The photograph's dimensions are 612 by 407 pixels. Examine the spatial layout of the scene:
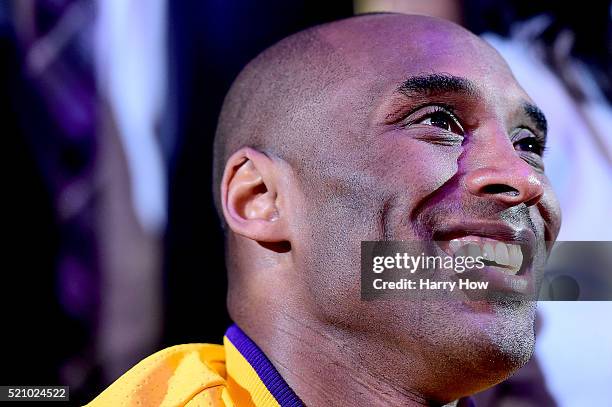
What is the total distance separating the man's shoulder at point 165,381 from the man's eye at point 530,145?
753mm

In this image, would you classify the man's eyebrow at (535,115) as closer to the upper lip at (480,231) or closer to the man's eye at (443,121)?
the man's eye at (443,121)

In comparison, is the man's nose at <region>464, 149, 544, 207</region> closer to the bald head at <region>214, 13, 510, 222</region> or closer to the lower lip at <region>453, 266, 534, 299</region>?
the lower lip at <region>453, 266, 534, 299</region>

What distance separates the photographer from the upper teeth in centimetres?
145

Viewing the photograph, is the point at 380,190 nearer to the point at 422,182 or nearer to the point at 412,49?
the point at 422,182

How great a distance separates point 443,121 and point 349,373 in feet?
1.68

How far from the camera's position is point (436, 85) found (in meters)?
1.55

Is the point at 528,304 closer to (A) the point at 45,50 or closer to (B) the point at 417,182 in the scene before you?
(B) the point at 417,182

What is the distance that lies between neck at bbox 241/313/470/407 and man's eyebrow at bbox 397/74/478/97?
Result: 478 millimetres

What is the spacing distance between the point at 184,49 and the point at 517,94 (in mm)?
892

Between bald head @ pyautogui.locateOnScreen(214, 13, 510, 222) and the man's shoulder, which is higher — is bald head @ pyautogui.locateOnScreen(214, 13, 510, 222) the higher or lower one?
the higher one

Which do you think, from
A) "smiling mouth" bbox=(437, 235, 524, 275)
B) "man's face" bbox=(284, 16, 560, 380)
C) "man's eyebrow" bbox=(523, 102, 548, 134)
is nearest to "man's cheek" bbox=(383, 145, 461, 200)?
"man's face" bbox=(284, 16, 560, 380)

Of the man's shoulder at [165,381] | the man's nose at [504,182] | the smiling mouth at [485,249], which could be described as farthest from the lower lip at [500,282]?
the man's shoulder at [165,381]

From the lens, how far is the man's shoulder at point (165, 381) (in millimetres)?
1430

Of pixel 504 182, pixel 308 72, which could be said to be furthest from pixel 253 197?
pixel 504 182
